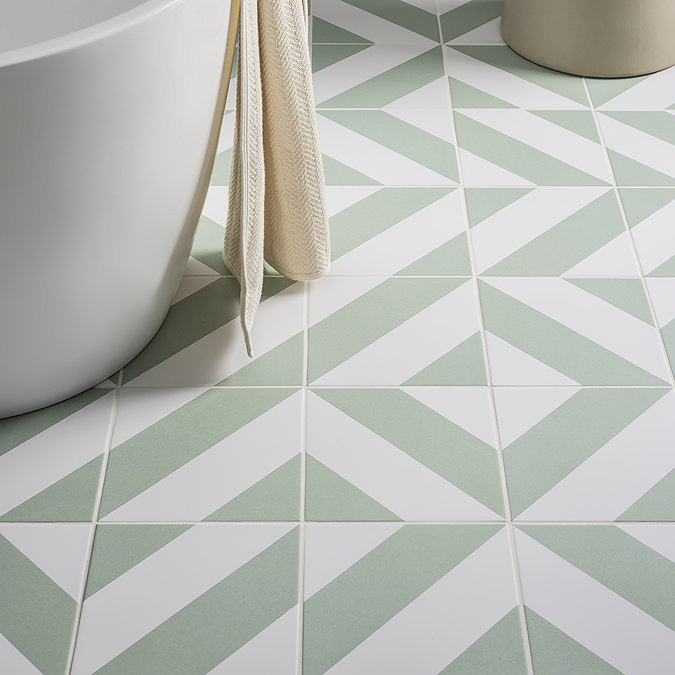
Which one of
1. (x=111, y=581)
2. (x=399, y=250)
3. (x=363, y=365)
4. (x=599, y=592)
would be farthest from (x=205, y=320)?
(x=599, y=592)

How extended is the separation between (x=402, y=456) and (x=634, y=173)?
90cm

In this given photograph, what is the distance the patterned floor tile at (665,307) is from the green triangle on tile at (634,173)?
11.8 inches

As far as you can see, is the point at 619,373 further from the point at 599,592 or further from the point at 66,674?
the point at 66,674

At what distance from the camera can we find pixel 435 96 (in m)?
2.05

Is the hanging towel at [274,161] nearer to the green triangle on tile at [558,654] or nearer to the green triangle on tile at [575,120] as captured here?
the green triangle on tile at [558,654]

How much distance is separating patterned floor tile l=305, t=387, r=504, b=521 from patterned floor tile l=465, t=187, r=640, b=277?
0.34 meters

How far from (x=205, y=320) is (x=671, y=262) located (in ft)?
2.91

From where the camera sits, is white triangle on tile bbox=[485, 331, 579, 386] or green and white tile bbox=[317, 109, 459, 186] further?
green and white tile bbox=[317, 109, 459, 186]

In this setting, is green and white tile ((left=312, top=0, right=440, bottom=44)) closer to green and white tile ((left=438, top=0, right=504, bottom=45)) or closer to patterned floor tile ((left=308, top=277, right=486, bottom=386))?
green and white tile ((left=438, top=0, right=504, bottom=45))

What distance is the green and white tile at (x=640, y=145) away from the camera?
1.84 meters

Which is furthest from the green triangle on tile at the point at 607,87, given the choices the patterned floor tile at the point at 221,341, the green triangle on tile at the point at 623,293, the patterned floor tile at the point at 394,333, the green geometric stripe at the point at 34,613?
the green geometric stripe at the point at 34,613

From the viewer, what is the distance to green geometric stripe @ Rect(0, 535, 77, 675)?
1126 mm

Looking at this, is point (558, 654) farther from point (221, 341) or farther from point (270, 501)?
point (221, 341)

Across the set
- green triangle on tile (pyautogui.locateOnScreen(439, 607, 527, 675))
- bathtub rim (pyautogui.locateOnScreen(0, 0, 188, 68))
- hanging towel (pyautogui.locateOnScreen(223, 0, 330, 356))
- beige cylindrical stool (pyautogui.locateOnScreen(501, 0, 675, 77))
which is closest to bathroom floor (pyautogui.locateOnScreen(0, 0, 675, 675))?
green triangle on tile (pyautogui.locateOnScreen(439, 607, 527, 675))
